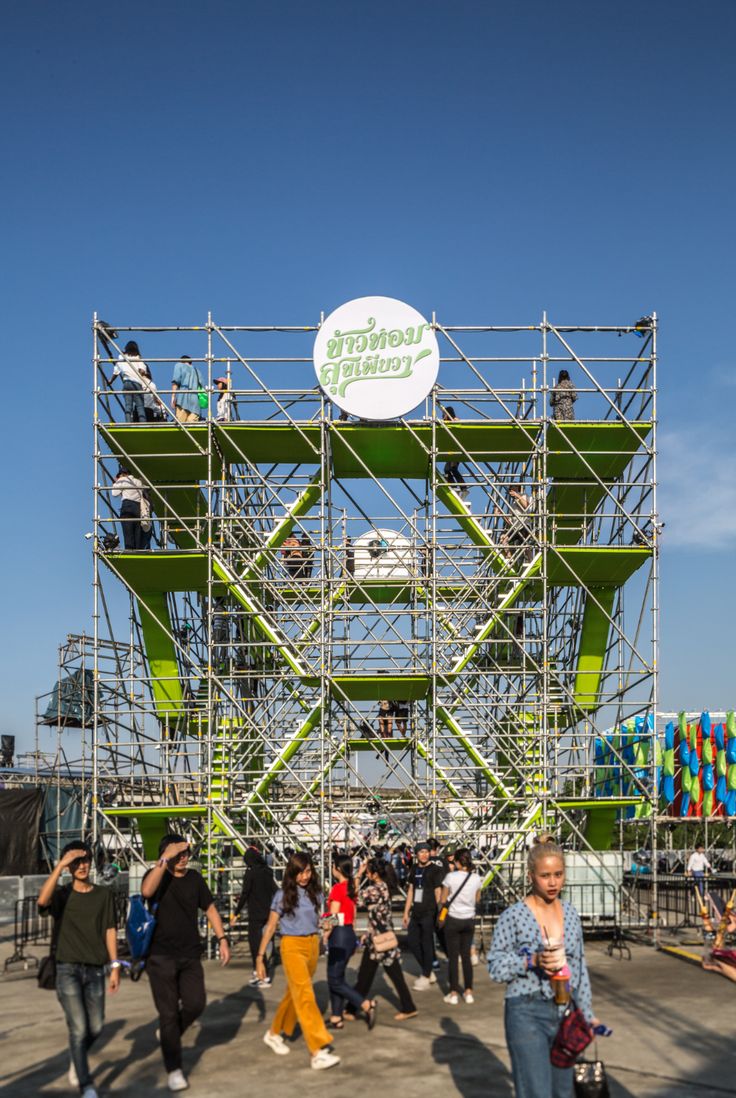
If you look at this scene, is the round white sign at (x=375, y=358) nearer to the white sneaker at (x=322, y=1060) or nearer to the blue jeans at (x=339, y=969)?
the blue jeans at (x=339, y=969)

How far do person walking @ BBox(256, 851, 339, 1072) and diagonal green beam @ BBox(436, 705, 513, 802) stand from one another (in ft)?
34.0

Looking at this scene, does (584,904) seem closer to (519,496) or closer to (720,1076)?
(519,496)

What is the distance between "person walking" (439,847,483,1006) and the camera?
13.9 meters

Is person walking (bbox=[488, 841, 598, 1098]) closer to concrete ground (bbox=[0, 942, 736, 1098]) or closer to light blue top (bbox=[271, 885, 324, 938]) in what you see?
concrete ground (bbox=[0, 942, 736, 1098])

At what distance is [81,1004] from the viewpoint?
9.41 metres

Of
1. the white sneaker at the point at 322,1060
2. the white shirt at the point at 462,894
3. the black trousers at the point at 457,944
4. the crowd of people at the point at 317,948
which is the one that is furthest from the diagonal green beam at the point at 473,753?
the white sneaker at the point at 322,1060

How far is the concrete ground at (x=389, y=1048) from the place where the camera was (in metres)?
9.98

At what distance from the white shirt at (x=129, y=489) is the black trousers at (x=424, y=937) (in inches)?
396

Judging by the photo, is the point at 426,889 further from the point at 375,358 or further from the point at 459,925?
the point at 375,358

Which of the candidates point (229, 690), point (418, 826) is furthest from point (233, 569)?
point (418, 826)

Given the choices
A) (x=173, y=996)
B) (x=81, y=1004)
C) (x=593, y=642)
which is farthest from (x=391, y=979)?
(x=593, y=642)

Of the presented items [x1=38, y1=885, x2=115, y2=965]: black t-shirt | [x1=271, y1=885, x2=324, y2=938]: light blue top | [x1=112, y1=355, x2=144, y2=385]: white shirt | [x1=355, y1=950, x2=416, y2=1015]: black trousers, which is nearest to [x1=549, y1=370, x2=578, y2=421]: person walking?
[x1=112, y1=355, x2=144, y2=385]: white shirt

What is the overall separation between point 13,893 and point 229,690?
749 centimetres

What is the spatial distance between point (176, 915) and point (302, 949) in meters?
1.49
